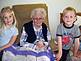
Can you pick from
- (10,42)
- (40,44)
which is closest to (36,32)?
(40,44)

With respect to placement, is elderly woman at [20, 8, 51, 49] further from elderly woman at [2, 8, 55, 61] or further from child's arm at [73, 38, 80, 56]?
child's arm at [73, 38, 80, 56]

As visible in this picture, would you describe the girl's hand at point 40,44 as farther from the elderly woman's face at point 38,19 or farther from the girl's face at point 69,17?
the girl's face at point 69,17

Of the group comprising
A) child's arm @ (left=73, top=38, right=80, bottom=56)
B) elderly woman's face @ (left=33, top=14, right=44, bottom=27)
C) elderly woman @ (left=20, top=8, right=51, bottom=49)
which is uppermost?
elderly woman's face @ (left=33, top=14, right=44, bottom=27)

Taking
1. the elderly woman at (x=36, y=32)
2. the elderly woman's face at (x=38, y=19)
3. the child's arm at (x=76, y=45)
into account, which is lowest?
the child's arm at (x=76, y=45)

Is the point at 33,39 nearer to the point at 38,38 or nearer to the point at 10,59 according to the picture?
the point at 38,38

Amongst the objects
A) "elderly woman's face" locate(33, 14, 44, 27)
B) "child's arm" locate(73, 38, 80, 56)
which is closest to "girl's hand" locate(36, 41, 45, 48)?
"elderly woman's face" locate(33, 14, 44, 27)

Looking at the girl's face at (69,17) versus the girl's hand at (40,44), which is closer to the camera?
the girl's face at (69,17)

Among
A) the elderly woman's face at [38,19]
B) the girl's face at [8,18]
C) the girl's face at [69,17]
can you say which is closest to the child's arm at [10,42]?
the girl's face at [8,18]

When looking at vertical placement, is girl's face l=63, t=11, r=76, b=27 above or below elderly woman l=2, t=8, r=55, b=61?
above

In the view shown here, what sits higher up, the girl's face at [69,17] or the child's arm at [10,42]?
the girl's face at [69,17]

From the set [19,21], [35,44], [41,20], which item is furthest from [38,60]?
[19,21]

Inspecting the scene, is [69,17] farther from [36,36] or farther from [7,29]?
[7,29]

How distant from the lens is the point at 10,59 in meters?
2.15

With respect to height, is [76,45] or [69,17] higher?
[69,17]
